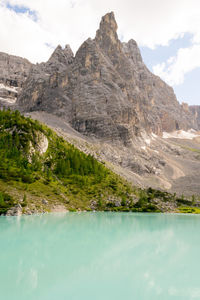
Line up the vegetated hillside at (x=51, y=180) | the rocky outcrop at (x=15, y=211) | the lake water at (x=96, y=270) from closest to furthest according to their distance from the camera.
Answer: the lake water at (x=96, y=270), the rocky outcrop at (x=15, y=211), the vegetated hillside at (x=51, y=180)

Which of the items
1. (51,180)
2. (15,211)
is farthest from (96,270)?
(51,180)

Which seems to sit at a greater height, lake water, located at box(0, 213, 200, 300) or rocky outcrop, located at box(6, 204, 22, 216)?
lake water, located at box(0, 213, 200, 300)

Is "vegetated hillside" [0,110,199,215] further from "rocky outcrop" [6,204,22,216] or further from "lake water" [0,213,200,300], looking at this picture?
"lake water" [0,213,200,300]

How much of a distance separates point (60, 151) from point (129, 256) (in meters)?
104

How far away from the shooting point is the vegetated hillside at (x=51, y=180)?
72.2 metres

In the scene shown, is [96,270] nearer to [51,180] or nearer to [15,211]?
[15,211]

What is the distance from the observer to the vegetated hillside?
72188 mm

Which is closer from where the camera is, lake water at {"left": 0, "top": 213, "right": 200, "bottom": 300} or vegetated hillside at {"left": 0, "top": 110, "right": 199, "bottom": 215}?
lake water at {"left": 0, "top": 213, "right": 200, "bottom": 300}

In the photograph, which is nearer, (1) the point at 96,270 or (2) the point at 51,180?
(1) the point at 96,270

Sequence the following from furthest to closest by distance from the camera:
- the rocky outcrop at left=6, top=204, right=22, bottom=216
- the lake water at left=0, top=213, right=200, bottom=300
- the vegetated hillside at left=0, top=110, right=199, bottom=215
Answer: the vegetated hillside at left=0, top=110, right=199, bottom=215
the rocky outcrop at left=6, top=204, right=22, bottom=216
the lake water at left=0, top=213, right=200, bottom=300

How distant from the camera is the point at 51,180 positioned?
9600 centimetres

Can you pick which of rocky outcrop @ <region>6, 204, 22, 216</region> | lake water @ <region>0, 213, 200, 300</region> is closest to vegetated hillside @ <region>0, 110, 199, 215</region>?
rocky outcrop @ <region>6, 204, 22, 216</region>

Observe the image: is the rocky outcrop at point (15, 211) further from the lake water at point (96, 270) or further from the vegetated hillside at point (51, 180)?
the lake water at point (96, 270)

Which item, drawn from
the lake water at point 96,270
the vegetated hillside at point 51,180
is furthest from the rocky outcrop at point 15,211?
the lake water at point 96,270
